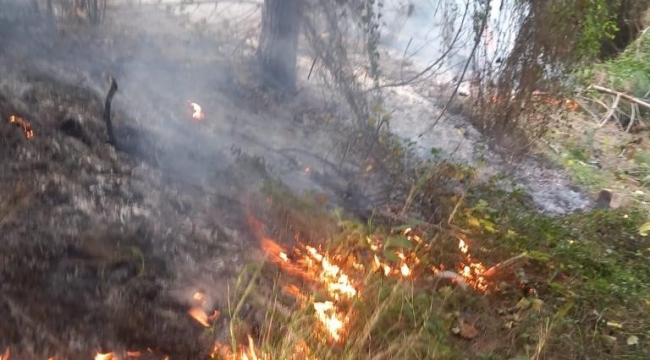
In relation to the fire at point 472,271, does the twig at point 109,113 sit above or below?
above

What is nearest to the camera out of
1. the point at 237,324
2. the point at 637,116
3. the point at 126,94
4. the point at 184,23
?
the point at 237,324

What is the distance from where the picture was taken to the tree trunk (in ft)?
17.8

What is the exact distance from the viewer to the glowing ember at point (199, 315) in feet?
9.72

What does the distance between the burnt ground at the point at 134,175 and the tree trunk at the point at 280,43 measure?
0.68 ft

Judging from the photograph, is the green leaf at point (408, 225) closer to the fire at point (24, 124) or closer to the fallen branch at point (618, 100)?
the fire at point (24, 124)

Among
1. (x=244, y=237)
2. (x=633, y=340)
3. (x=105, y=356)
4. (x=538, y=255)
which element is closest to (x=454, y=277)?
(x=538, y=255)

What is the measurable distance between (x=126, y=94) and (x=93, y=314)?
89.2 inches

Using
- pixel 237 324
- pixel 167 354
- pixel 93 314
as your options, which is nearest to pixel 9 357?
pixel 93 314

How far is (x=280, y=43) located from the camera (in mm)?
5574

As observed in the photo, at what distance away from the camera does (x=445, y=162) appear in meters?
5.16

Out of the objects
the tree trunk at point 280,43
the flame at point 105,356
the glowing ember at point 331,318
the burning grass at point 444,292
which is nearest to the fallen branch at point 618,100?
the burning grass at point 444,292

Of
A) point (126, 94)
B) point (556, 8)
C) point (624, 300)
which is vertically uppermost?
point (556, 8)

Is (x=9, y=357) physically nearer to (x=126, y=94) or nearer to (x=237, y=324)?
(x=237, y=324)

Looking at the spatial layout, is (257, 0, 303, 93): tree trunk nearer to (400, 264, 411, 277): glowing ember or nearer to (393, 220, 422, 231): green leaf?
(393, 220, 422, 231): green leaf
